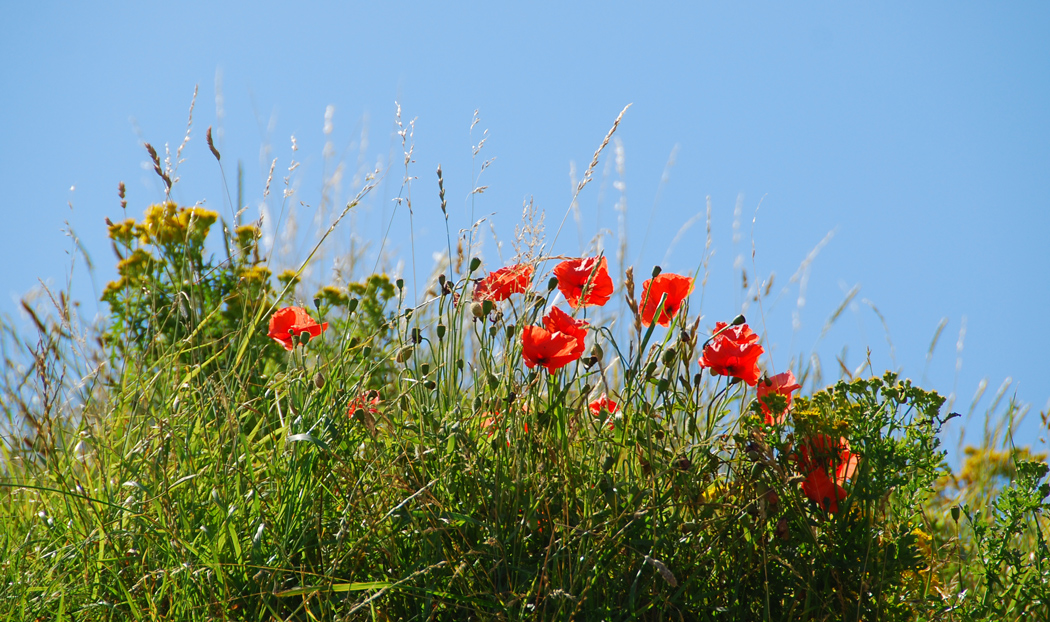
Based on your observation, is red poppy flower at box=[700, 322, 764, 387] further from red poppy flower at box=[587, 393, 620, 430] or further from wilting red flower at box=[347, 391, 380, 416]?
wilting red flower at box=[347, 391, 380, 416]

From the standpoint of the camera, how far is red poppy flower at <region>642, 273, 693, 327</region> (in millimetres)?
1462

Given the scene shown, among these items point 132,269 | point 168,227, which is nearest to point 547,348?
point 168,227

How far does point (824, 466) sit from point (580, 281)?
1.89 feet

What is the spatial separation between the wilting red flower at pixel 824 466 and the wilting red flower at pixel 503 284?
63 cm

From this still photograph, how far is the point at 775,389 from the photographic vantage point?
1.38 metres

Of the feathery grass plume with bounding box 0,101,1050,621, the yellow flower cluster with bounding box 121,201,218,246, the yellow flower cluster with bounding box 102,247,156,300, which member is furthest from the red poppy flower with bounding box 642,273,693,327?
Result: the yellow flower cluster with bounding box 102,247,156,300

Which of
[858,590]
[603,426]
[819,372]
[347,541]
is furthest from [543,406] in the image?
[819,372]

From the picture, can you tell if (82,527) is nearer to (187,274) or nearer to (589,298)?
(589,298)

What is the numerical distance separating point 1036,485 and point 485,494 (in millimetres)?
996

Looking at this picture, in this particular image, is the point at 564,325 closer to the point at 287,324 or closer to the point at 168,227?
the point at 287,324

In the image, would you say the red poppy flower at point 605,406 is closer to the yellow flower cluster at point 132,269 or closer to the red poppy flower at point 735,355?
the red poppy flower at point 735,355

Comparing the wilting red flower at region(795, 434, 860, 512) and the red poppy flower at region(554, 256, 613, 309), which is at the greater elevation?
the red poppy flower at region(554, 256, 613, 309)

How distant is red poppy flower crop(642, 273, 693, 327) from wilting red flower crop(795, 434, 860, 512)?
36 centimetres

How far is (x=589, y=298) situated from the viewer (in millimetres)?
1532
